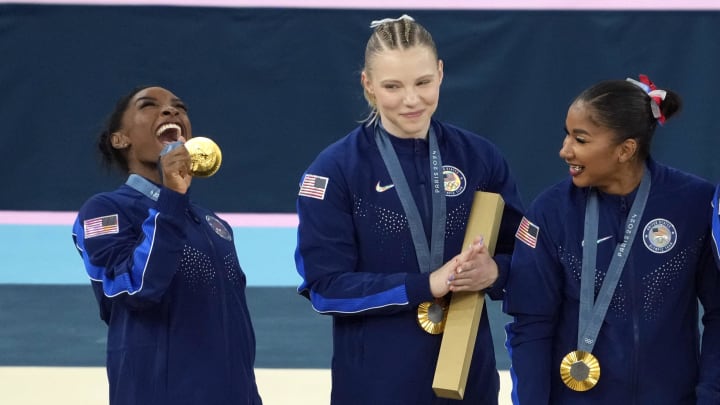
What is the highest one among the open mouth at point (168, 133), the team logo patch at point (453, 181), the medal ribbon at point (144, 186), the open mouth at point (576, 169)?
the open mouth at point (168, 133)

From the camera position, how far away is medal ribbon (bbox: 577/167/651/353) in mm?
3041

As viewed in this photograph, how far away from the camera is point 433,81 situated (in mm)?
3264

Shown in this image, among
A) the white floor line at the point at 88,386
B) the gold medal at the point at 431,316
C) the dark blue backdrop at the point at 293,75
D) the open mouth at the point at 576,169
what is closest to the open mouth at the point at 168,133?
the gold medal at the point at 431,316

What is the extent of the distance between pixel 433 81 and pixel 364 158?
316 millimetres

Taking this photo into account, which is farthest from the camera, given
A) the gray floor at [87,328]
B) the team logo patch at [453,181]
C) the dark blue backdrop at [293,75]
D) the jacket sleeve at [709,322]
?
the dark blue backdrop at [293,75]

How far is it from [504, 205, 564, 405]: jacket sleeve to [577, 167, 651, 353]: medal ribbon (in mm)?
87

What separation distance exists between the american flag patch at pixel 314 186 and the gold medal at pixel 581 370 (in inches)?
34.3

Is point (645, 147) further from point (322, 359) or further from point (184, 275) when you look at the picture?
point (322, 359)

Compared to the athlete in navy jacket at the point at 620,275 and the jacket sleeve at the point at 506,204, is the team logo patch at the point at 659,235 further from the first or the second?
the jacket sleeve at the point at 506,204

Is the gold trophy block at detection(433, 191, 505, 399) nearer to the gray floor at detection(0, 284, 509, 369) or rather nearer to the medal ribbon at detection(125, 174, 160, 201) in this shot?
the medal ribbon at detection(125, 174, 160, 201)

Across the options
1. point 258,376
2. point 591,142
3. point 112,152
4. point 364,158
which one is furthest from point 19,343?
point 591,142

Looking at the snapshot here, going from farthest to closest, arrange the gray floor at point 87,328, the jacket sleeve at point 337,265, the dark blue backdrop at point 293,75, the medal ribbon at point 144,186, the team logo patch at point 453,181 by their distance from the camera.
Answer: the dark blue backdrop at point 293,75 < the gray floor at point 87,328 < the medal ribbon at point 144,186 < the team logo patch at point 453,181 < the jacket sleeve at point 337,265

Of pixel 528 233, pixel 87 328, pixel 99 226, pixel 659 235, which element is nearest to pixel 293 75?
pixel 87 328

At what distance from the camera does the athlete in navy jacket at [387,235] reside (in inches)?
126
